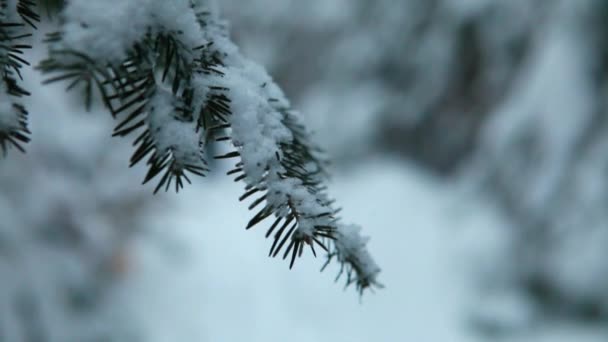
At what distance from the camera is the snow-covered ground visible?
2855 mm

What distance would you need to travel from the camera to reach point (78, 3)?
37 centimetres

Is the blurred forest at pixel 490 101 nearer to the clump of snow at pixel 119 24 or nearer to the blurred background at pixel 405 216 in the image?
the blurred background at pixel 405 216

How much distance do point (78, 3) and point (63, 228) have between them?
2.01m

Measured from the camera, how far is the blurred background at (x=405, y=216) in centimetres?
223

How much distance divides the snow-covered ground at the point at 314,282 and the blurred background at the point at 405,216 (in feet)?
0.04

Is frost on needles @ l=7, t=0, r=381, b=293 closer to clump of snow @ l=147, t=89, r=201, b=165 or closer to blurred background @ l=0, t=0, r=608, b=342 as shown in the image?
clump of snow @ l=147, t=89, r=201, b=165

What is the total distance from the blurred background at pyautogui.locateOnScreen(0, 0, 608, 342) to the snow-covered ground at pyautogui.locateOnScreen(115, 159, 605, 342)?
0.04 ft

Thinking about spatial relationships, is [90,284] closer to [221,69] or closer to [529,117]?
[221,69]

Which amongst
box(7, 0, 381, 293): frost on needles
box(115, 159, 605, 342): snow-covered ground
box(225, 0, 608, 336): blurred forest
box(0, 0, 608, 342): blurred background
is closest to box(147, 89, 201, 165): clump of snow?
box(7, 0, 381, 293): frost on needles

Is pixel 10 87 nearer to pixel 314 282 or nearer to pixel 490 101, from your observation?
pixel 314 282

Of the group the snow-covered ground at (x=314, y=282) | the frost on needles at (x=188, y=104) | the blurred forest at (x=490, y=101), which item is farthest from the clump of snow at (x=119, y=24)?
the snow-covered ground at (x=314, y=282)

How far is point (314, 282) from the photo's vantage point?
137 inches

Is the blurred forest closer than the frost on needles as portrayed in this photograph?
No

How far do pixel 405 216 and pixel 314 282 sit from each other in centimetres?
96
